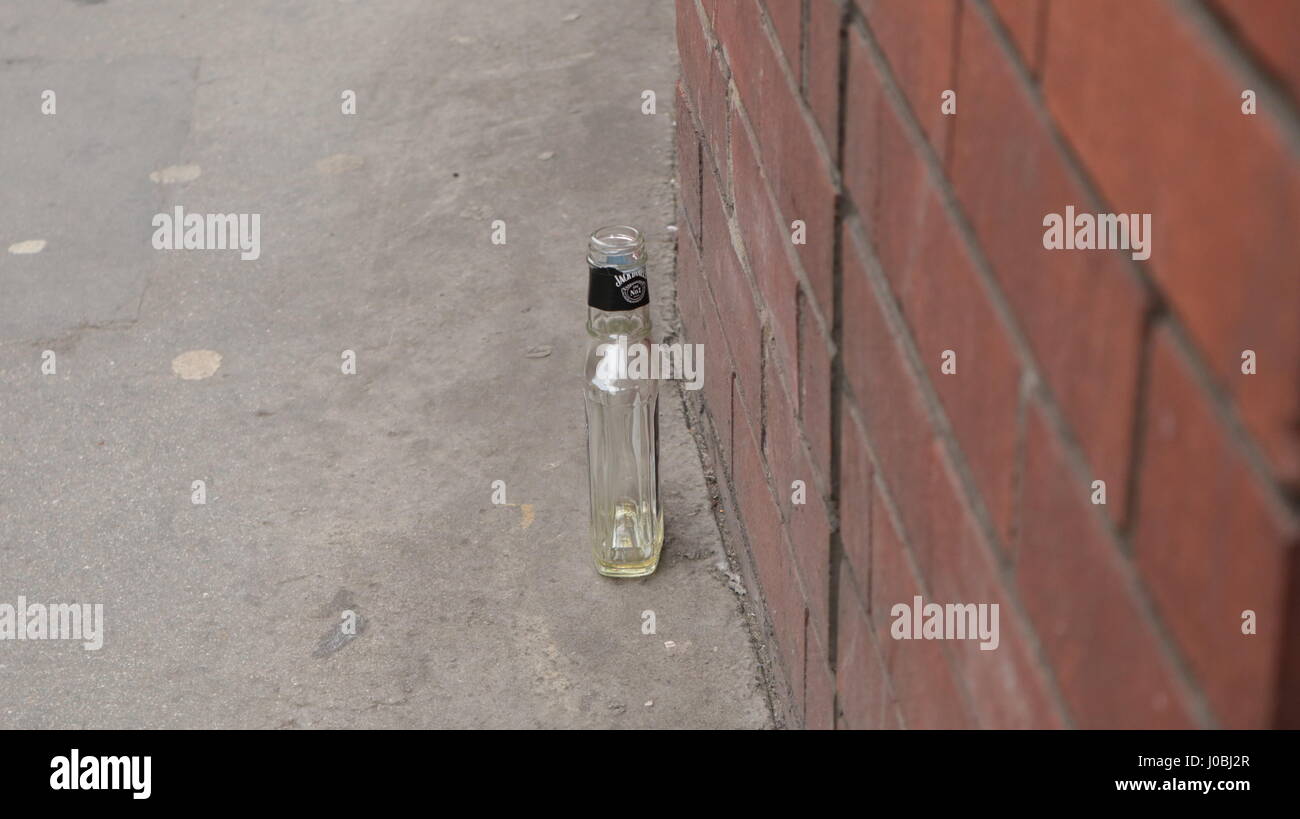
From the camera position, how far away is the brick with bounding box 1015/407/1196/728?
92 cm

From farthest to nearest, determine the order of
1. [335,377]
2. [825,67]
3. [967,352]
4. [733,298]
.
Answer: [335,377], [733,298], [825,67], [967,352]

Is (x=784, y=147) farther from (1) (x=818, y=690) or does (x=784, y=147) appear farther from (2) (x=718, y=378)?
(2) (x=718, y=378)

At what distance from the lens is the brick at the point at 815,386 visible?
1780mm

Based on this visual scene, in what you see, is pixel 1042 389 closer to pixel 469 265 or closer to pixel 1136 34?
pixel 1136 34

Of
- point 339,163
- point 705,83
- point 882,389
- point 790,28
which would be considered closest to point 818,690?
point 882,389

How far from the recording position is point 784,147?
193cm

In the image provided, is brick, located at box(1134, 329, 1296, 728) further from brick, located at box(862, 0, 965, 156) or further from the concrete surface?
the concrete surface

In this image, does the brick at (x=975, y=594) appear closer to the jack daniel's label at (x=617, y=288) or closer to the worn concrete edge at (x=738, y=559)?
the worn concrete edge at (x=738, y=559)

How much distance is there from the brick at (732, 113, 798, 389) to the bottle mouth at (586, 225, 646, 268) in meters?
0.17

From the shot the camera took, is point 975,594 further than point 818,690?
No

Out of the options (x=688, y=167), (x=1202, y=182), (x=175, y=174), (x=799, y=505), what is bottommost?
(x=799, y=505)

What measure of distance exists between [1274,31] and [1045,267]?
12.6 inches

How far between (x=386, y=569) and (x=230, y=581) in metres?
0.29
